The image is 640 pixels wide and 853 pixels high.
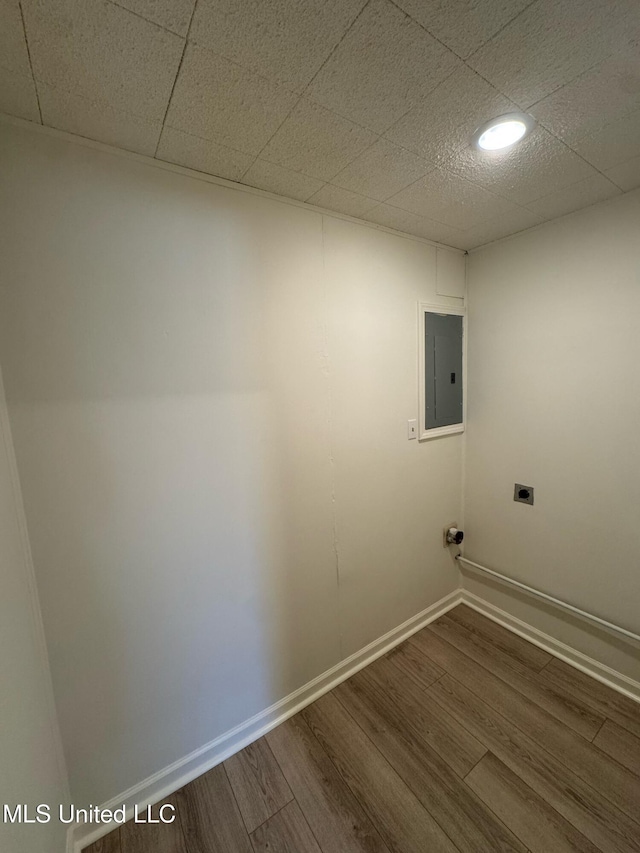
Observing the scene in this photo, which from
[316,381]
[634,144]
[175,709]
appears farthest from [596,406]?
[175,709]

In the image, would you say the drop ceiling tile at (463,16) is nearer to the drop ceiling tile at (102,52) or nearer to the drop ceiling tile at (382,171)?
the drop ceiling tile at (382,171)

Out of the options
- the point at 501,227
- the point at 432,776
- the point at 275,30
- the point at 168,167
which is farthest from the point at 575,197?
the point at 432,776

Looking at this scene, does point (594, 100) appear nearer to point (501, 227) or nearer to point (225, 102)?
point (501, 227)

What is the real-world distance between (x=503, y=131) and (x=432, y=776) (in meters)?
2.48

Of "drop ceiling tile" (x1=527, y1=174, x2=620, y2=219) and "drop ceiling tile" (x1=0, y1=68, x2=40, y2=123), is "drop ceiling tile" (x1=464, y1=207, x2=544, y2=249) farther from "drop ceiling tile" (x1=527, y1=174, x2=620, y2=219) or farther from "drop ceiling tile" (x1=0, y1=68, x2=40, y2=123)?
"drop ceiling tile" (x1=0, y1=68, x2=40, y2=123)

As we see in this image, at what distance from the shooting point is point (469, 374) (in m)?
2.25

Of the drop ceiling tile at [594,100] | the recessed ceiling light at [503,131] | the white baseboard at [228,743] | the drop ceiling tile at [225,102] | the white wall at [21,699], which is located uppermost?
the drop ceiling tile at [225,102]

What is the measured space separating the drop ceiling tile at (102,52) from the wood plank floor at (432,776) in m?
2.45

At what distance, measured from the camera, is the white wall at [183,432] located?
1.05 m

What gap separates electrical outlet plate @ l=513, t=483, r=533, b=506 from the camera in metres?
2.00

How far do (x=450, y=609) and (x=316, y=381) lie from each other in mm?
1986

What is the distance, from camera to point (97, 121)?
99 centimetres

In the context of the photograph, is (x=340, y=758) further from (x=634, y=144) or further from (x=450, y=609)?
(x=634, y=144)

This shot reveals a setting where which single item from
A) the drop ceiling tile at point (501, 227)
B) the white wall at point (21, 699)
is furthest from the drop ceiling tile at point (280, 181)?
the white wall at point (21, 699)
